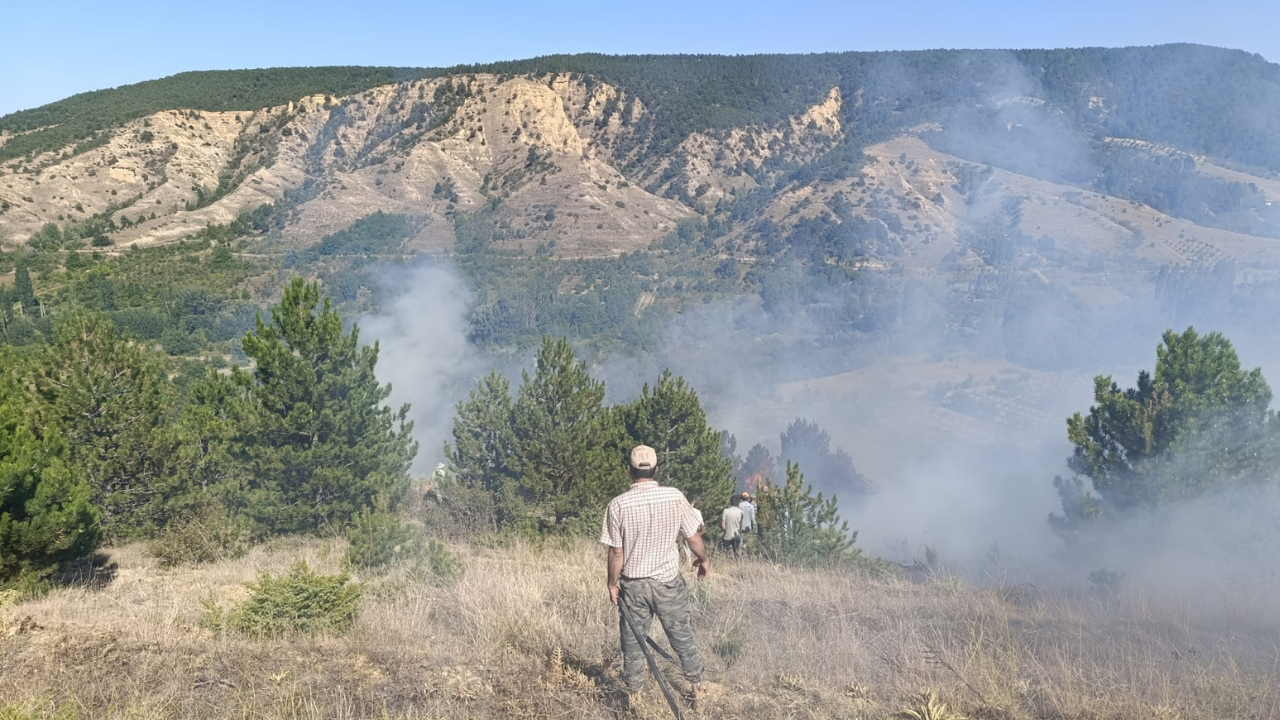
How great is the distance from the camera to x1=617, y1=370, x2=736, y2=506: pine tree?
1408 cm

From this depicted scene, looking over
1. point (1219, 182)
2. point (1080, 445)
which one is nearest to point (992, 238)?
point (1219, 182)

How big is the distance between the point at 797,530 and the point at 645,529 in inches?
332

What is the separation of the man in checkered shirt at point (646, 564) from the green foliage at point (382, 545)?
4.55 meters

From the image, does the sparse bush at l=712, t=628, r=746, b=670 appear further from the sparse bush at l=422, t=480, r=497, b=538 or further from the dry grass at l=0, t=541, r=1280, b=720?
the sparse bush at l=422, t=480, r=497, b=538

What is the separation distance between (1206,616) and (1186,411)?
8.29 metres

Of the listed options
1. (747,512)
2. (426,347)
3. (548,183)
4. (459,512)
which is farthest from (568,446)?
(548,183)

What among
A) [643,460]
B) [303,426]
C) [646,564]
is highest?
[643,460]

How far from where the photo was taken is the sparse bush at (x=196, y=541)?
9773 millimetres

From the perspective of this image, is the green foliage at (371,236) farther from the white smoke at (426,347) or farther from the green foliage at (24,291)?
the green foliage at (24,291)

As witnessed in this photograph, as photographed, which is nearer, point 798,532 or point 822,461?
point 798,532

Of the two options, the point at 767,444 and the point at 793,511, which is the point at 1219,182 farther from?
the point at 793,511

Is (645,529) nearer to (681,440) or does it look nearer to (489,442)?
(681,440)

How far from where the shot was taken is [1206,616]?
23.6 feet

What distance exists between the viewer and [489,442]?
15.1 m
